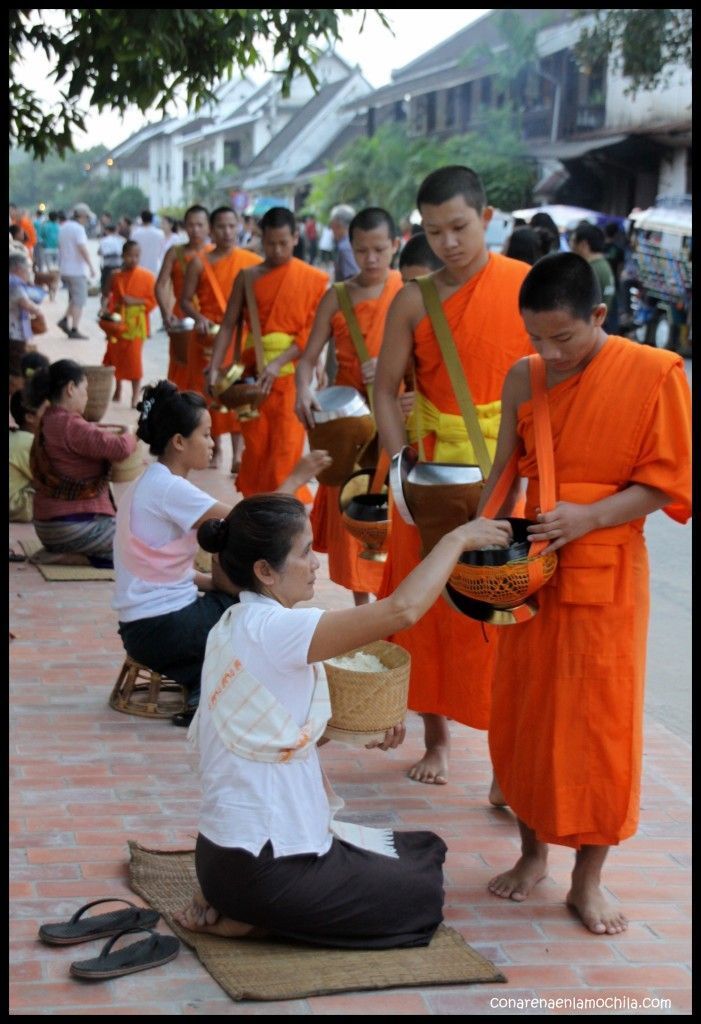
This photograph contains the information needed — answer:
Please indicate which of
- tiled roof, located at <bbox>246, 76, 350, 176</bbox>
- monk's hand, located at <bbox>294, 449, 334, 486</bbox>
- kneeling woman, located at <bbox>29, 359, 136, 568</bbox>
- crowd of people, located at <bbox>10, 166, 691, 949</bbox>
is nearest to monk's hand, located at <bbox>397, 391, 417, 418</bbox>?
crowd of people, located at <bbox>10, 166, 691, 949</bbox>

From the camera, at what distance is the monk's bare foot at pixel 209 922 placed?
3.70 meters

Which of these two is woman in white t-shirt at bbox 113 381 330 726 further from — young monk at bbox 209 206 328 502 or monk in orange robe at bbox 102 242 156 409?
monk in orange robe at bbox 102 242 156 409

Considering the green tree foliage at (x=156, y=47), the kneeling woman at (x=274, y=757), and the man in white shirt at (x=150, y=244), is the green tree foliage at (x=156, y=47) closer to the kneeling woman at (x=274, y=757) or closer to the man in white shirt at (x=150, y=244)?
the kneeling woman at (x=274, y=757)

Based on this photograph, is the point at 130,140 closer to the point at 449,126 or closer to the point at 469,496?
the point at 449,126

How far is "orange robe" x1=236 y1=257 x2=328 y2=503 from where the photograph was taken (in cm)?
816

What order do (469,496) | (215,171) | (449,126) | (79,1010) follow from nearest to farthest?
(79,1010), (469,496), (449,126), (215,171)

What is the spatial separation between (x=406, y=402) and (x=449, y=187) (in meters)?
0.86

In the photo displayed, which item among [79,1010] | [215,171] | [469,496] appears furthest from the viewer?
[215,171]

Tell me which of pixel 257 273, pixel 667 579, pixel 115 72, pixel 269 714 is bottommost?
pixel 667 579

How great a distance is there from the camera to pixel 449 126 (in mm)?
43156

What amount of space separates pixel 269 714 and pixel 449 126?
41525mm

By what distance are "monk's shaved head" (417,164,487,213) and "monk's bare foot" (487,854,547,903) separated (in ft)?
6.89

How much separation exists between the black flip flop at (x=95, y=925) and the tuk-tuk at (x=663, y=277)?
54.2ft

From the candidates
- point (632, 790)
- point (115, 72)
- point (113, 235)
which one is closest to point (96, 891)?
point (632, 790)
